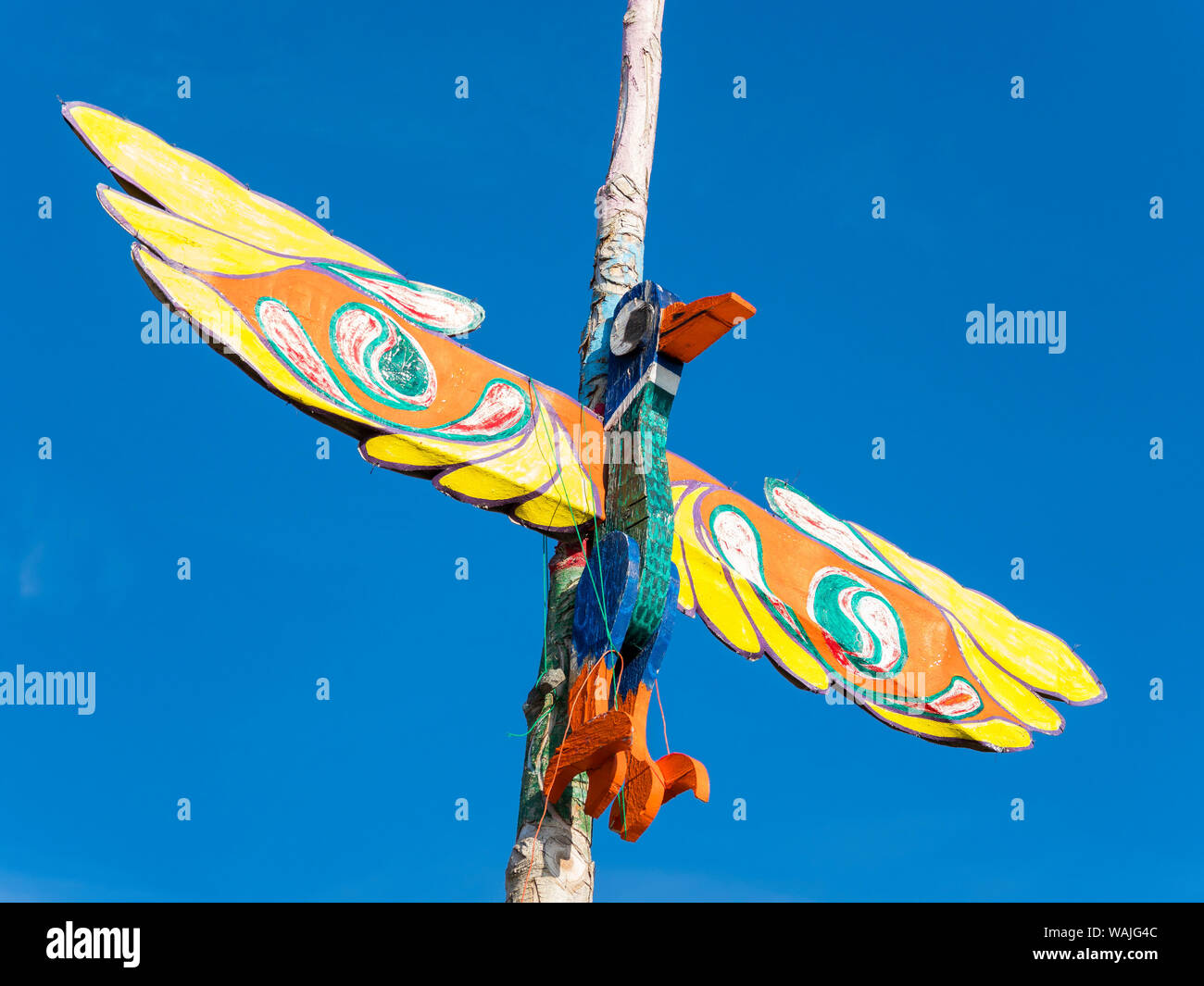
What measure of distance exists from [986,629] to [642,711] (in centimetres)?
222

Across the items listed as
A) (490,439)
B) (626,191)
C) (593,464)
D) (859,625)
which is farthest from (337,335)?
(859,625)

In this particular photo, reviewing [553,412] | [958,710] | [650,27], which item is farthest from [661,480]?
[650,27]

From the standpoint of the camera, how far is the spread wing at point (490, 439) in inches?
180

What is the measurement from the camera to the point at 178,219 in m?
4.69

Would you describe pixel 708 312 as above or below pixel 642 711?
above

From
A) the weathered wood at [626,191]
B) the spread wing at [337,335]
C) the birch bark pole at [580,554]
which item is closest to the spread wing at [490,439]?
the spread wing at [337,335]

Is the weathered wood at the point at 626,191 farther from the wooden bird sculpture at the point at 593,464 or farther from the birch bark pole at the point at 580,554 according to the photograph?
the wooden bird sculpture at the point at 593,464

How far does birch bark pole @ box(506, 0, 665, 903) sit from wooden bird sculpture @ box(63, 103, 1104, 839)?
5.9 inches

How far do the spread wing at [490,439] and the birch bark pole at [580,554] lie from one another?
13.0 inches

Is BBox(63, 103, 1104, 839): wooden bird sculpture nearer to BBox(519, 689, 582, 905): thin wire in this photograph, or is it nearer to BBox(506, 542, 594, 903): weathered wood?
BBox(519, 689, 582, 905): thin wire

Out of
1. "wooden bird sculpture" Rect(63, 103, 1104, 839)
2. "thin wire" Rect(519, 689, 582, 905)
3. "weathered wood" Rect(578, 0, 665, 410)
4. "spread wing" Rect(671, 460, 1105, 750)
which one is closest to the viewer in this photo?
"thin wire" Rect(519, 689, 582, 905)

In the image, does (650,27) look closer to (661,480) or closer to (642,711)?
(661,480)

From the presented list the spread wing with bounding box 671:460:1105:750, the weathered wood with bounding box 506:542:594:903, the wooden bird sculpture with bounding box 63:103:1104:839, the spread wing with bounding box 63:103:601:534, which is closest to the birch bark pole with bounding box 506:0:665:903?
the weathered wood with bounding box 506:542:594:903

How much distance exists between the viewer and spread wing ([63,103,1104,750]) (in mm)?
4574
